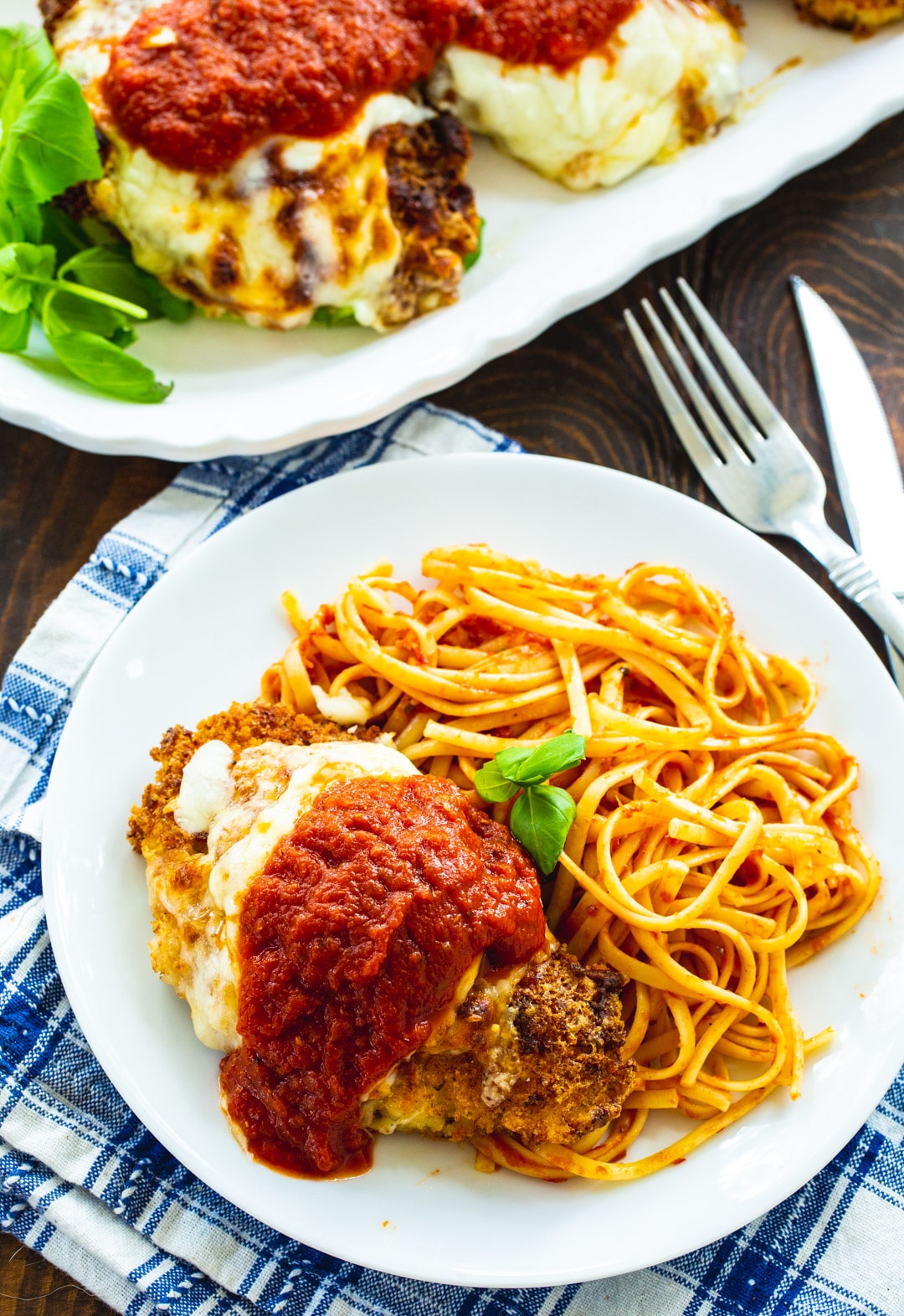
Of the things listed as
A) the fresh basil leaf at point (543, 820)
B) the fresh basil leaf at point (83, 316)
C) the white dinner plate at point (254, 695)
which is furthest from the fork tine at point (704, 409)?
the fresh basil leaf at point (83, 316)

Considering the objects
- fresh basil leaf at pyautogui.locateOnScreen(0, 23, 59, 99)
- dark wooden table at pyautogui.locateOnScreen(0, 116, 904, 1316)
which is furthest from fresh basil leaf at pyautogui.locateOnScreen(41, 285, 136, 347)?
fresh basil leaf at pyautogui.locateOnScreen(0, 23, 59, 99)

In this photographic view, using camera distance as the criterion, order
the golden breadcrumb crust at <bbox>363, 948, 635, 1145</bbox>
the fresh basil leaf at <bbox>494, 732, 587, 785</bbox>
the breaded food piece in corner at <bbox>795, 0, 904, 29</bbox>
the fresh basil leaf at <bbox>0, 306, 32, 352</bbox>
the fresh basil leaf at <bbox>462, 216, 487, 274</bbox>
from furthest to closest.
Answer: the breaded food piece in corner at <bbox>795, 0, 904, 29</bbox> → the fresh basil leaf at <bbox>462, 216, 487, 274</bbox> → the fresh basil leaf at <bbox>0, 306, 32, 352</bbox> → the fresh basil leaf at <bbox>494, 732, 587, 785</bbox> → the golden breadcrumb crust at <bbox>363, 948, 635, 1145</bbox>

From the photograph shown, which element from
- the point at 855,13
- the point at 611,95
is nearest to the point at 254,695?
the point at 611,95

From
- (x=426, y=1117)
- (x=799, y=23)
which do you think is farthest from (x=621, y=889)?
(x=799, y=23)

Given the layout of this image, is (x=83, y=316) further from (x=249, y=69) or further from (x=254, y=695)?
(x=254, y=695)

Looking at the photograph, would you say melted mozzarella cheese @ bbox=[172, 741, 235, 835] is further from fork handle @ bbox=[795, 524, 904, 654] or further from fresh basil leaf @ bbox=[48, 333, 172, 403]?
fork handle @ bbox=[795, 524, 904, 654]

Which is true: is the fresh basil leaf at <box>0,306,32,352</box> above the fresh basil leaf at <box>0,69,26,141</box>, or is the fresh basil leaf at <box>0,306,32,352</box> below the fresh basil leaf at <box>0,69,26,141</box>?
below

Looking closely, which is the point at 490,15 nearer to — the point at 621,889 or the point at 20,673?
the point at 20,673
